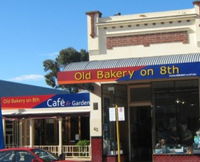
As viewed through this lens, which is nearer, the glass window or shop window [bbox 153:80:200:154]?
shop window [bbox 153:80:200:154]

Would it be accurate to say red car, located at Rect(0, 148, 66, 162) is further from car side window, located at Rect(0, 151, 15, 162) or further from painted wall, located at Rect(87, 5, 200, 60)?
painted wall, located at Rect(87, 5, 200, 60)

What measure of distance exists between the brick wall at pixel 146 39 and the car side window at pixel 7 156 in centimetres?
822

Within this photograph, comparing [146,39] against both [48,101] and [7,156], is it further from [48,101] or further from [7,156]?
[7,156]

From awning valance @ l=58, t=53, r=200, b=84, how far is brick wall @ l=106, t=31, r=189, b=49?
36.3 inches

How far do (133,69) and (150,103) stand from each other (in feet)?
11.2

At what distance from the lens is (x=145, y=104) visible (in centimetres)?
2273

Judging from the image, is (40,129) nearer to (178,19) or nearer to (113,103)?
(113,103)

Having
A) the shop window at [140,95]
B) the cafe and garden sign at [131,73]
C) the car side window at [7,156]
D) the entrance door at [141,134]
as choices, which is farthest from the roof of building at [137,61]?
the car side window at [7,156]

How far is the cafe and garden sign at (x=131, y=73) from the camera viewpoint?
18.6 metres

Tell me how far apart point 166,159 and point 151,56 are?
4.66 m

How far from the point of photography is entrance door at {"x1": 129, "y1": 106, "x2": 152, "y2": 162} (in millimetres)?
22906

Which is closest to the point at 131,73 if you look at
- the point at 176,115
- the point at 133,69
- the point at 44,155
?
the point at 133,69

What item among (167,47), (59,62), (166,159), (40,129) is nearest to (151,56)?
(167,47)

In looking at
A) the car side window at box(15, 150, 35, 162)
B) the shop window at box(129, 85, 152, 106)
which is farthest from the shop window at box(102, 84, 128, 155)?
the car side window at box(15, 150, 35, 162)
